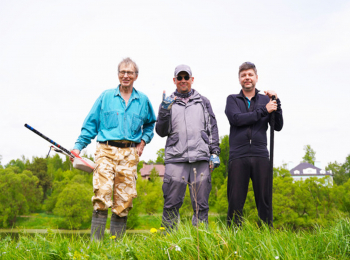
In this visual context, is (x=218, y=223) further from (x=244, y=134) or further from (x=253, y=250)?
(x=244, y=134)

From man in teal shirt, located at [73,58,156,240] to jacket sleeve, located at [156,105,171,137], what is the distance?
319 mm

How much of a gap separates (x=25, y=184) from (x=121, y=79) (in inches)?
1787

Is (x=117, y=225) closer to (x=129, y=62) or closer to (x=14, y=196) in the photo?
(x=129, y=62)

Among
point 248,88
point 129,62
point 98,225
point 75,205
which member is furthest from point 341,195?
point 98,225

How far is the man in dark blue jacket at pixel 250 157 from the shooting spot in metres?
4.25

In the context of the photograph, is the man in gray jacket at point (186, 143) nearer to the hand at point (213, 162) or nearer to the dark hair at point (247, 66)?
the hand at point (213, 162)

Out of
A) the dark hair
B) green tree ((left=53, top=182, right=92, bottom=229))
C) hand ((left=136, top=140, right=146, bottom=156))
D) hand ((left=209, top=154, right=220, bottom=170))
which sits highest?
the dark hair

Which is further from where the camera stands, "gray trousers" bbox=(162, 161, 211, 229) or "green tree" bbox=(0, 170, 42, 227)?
"green tree" bbox=(0, 170, 42, 227)

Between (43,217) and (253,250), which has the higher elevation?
(253,250)

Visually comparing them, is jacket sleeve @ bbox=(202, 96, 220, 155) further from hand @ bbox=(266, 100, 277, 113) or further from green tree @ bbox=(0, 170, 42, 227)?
green tree @ bbox=(0, 170, 42, 227)

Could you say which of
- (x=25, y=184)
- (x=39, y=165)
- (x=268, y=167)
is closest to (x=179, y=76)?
(x=268, y=167)

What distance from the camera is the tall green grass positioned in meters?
2.61

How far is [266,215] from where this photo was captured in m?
4.28

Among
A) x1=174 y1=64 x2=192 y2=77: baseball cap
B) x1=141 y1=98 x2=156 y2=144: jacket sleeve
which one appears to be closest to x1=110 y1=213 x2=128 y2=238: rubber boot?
x1=141 y1=98 x2=156 y2=144: jacket sleeve
